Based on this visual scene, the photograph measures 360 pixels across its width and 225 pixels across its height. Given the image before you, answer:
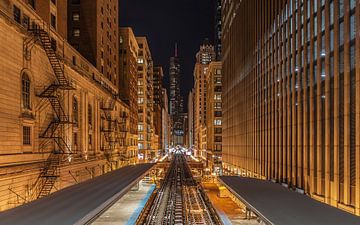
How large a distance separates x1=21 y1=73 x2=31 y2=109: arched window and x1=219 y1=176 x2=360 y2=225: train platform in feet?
65.3

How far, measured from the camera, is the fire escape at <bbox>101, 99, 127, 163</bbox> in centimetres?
6525

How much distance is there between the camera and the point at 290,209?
23.0 metres

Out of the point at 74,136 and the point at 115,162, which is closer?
the point at 74,136

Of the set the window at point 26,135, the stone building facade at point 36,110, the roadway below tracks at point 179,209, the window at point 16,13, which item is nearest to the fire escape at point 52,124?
the stone building facade at point 36,110

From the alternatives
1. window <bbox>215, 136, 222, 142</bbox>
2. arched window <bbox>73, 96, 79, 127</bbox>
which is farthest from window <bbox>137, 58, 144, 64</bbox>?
arched window <bbox>73, 96, 79, 127</bbox>

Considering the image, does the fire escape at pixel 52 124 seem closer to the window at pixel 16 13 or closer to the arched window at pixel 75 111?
the window at pixel 16 13

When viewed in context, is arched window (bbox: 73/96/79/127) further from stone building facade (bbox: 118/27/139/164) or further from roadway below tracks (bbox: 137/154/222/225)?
stone building facade (bbox: 118/27/139/164)

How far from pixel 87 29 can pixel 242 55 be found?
2931 cm

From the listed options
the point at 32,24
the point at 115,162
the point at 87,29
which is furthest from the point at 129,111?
the point at 32,24

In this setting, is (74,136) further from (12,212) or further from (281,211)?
(281,211)

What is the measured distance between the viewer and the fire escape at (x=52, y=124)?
111 feet

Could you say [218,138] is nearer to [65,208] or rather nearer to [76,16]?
[76,16]

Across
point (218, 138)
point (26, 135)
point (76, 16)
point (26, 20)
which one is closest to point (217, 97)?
point (218, 138)

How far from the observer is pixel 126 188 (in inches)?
1318
